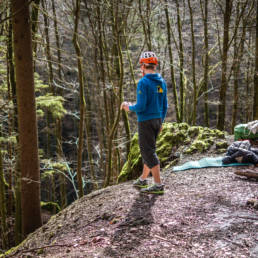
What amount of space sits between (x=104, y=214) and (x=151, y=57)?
2.31 meters

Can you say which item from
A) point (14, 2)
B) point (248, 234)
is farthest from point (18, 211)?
point (248, 234)

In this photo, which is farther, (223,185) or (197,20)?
(197,20)

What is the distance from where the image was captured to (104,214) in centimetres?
376

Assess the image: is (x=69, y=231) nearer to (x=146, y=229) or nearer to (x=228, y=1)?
(x=146, y=229)

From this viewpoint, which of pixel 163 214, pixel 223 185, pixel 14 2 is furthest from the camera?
pixel 14 2

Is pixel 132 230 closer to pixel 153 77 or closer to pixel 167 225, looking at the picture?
pixel 167 225

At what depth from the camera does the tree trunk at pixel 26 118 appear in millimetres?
5293

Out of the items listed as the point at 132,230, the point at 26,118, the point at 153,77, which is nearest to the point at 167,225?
the point at 132,230

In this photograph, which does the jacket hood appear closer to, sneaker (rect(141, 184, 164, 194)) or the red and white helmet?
the red and white helmet

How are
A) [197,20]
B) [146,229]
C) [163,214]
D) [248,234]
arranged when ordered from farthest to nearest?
1. [197,20]
2. [163,214]
3. [146,229]
4. [248,234]

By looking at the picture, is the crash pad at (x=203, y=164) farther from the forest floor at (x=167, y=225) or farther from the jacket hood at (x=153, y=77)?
the jacket hood at (x=153, y=77)

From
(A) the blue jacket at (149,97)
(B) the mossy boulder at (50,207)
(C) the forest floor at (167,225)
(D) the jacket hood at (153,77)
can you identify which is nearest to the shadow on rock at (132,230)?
(C) the forest floor at (167,225)

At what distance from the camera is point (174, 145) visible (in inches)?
276

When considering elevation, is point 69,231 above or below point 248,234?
below
